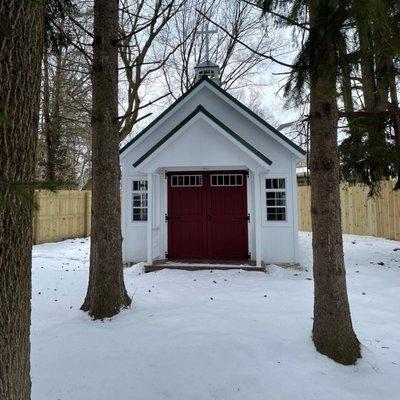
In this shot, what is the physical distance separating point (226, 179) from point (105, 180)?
4.62 metres

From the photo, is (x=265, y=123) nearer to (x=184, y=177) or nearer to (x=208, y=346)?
(x=184, y=177)

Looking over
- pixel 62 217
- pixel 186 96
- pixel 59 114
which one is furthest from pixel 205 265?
pixel 59 114

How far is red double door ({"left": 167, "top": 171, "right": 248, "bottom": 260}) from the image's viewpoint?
8.80 metres

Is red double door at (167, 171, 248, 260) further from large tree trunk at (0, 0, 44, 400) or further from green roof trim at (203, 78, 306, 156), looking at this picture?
large tree trunk at (0, 0, 44, 400)

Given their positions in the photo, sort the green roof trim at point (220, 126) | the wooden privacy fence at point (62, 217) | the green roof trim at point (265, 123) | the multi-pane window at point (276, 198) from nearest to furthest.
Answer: the green roof trim at point (220, 126) < the green roof trim at point (265, 123) < the multi-pane window at point (276, 198) < the wooden privacy fence at point (62, 217)

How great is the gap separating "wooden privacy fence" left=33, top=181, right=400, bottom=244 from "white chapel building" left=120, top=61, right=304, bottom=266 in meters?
4.72

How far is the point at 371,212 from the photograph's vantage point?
1293cm

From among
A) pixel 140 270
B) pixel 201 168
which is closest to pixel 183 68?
pixel 201 168

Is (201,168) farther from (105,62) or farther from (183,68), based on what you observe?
(183,68)

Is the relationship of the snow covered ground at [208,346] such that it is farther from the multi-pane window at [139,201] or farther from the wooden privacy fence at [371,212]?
the wooden privacy fence at [371,212]

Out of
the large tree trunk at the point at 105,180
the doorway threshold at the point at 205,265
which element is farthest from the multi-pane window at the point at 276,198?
the large tree trunk at the point at 105,180

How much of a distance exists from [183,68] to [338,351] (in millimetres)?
17250

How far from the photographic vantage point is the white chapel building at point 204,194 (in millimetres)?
A: 8195

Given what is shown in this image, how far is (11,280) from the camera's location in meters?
1.82
